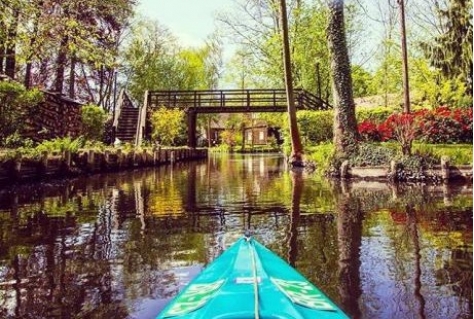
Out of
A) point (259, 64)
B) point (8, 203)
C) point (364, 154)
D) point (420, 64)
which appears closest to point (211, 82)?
point (259, 64)

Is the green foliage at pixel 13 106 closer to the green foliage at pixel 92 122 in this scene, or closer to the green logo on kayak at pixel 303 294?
the green foliage at pixel 92 122

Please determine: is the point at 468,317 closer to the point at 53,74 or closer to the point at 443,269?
the point at 443,269

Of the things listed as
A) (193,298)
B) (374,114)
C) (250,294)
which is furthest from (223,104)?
(250,294)

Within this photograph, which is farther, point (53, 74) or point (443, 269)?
point (53, 74)

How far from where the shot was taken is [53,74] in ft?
129

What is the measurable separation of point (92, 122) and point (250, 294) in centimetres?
2628

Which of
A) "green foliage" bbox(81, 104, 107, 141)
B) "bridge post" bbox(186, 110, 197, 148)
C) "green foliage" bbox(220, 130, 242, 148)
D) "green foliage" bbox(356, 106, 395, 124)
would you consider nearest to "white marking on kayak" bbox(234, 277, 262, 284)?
"green foliage" bbox(356, 106, 395, 124)

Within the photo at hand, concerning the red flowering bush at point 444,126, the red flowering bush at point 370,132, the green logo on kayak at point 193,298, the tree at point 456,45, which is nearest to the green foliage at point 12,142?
the red flowering bush at point 444,126

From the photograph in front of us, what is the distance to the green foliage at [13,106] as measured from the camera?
17641 mm

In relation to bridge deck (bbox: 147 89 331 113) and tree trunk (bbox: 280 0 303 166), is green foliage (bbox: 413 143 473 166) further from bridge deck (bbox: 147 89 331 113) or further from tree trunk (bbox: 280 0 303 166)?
bridge deck (bbox: 147 89 331 113)

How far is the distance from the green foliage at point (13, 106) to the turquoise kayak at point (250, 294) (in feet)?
51.2

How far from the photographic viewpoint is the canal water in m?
4.64

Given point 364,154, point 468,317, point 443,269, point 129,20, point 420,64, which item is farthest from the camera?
point 129,20

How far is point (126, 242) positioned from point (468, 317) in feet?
15.1
